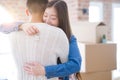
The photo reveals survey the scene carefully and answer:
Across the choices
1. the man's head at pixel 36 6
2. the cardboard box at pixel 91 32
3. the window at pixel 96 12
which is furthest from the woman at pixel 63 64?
the window at pixel 96 12

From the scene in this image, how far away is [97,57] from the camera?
225cm

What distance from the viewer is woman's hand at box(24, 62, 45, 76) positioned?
1016mm

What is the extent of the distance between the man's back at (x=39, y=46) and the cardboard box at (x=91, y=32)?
132 cm

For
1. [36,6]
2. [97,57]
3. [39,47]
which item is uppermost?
[36,6]

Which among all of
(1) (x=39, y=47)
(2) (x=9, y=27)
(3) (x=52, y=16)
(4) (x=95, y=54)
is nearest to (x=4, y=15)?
(4) (x=95, y=54)

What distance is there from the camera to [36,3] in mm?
1080

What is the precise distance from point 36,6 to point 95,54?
4.32 ft

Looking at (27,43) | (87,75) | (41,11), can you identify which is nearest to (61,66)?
(27,43)

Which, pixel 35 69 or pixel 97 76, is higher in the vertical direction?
pixel 35 69

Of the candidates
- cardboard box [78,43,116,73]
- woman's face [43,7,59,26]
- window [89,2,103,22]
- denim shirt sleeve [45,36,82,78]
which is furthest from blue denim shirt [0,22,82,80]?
window [89,2,103,22]

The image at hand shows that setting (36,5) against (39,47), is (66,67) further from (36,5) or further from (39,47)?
(36,5)

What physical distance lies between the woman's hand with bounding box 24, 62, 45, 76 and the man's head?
285mm

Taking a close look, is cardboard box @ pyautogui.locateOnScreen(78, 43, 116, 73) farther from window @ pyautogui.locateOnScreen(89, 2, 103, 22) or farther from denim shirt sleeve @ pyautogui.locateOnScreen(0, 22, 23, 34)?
window @ pyautogui.locateOnScreen(89, 2, 103, 22)

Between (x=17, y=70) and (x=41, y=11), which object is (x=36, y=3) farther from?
(x=17, y=70)
